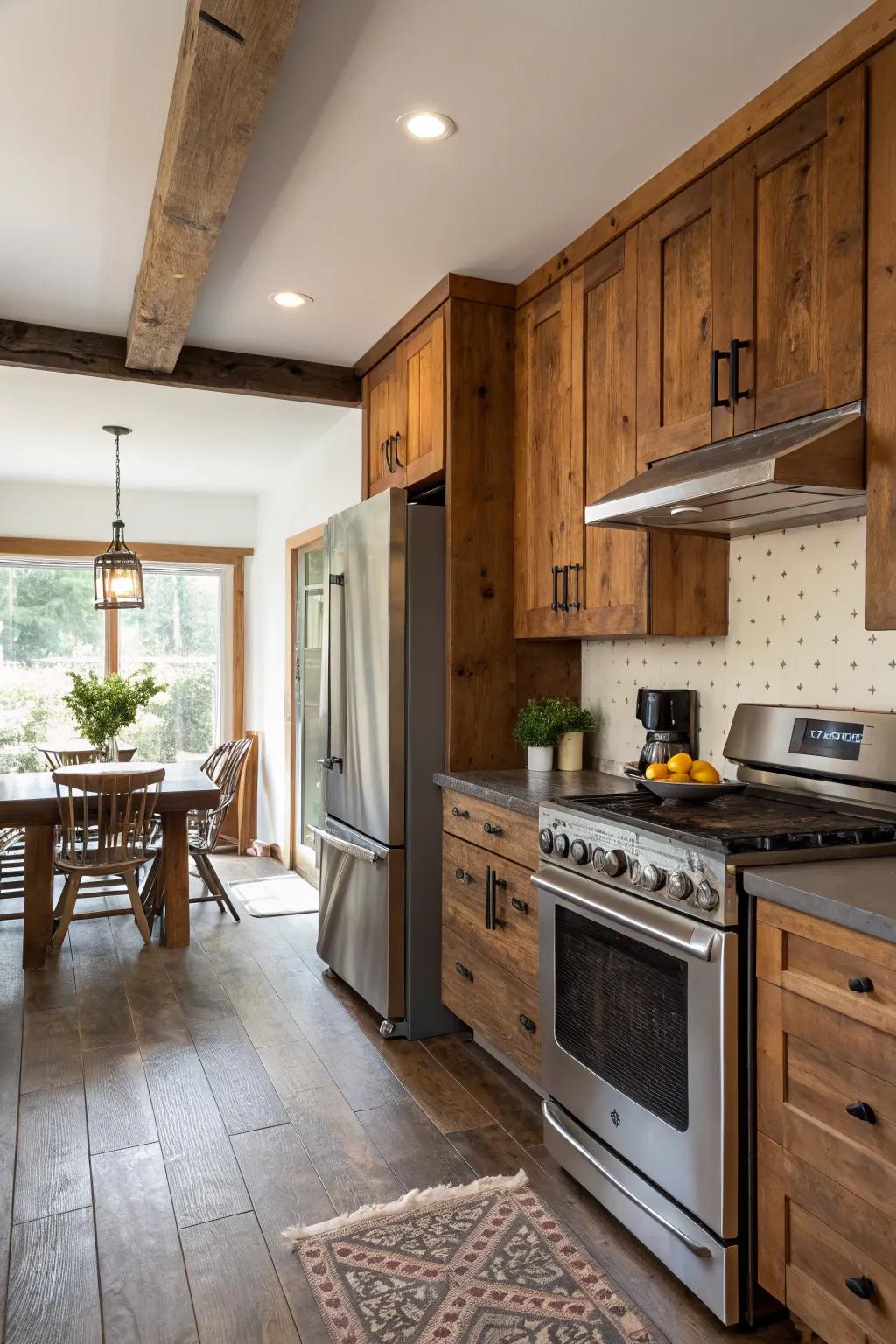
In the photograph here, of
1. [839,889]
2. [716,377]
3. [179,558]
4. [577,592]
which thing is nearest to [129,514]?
[179,558]

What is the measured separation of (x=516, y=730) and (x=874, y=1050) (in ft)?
6.22

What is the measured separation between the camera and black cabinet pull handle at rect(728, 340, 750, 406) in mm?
2271

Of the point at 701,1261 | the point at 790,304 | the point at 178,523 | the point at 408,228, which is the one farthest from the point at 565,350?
the point at 178,523

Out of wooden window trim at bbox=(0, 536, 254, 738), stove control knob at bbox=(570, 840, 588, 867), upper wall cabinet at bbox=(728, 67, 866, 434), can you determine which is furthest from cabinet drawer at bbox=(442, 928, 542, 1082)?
wooden window trim at bbox=(0, 536, 254, 738)

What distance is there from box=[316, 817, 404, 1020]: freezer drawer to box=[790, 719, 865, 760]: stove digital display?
147 cm

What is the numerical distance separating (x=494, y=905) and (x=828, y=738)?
3.61 ft

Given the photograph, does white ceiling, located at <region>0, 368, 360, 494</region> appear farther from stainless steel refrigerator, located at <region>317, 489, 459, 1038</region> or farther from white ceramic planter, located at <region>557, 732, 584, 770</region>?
white ceramic planter, located at <region>557, 732, 584, 770</region>

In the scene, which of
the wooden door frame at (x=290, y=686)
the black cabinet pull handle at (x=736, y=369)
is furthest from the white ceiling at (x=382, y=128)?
the wooden door frame at (x=290, y=686)

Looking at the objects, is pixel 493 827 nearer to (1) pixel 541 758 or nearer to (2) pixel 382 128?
(1) pixel 541 758

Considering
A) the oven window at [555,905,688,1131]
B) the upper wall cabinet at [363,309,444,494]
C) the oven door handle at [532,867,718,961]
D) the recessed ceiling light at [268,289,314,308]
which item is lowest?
the oven window at [555,905,688,1131]

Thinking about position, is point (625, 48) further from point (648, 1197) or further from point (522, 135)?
point (648, 1197)

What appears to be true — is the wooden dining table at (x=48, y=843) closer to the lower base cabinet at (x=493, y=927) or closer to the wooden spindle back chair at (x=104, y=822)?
the wooden spindle back chair at (x=104, y=822)

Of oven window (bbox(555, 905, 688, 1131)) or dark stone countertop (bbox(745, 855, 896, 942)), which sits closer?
dark stone countertop (bbox(745, 855, 896, 942))

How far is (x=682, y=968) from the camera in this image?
1.91 m
